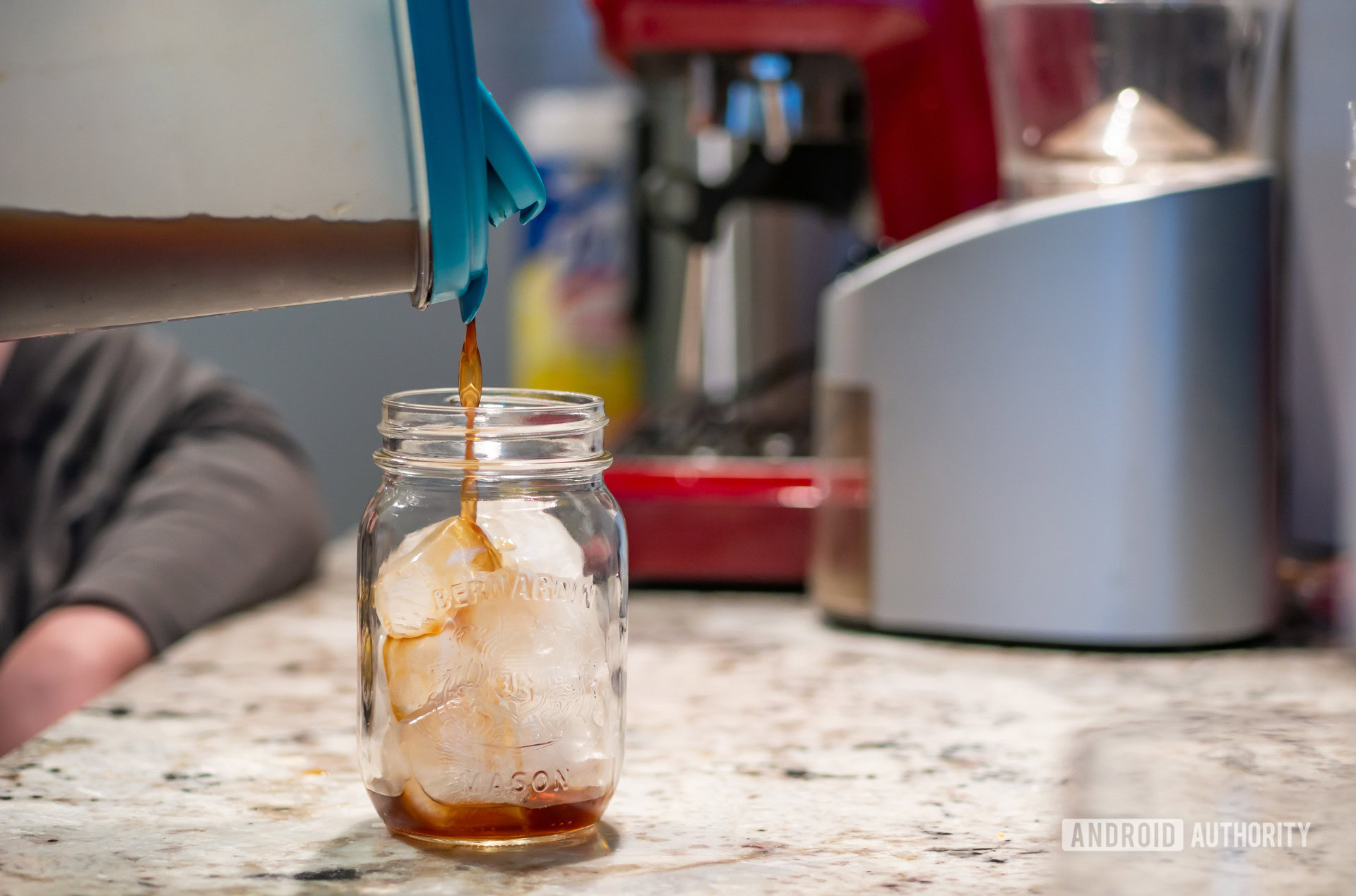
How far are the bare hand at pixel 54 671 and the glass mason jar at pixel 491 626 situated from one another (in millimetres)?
290

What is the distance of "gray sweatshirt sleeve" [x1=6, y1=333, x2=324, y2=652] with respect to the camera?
0.76 m

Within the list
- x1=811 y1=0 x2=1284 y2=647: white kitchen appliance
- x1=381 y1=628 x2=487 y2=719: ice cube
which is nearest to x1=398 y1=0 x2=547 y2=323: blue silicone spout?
x1=381 y1=628 x2=487 y2=719: ice cube

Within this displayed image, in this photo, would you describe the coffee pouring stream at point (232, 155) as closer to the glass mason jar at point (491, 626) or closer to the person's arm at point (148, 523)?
the glass mason jar at point (491, 626)

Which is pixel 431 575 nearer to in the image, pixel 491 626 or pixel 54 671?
pixel 491 626

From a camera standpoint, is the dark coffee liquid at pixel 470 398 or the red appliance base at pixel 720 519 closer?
the dark coffee liquid at pixel 470 398

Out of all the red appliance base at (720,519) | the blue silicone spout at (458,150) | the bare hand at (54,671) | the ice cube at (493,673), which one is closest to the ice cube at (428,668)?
the ice cube at (493,673)

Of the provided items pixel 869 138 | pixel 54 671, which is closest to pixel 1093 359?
pixel 869 138

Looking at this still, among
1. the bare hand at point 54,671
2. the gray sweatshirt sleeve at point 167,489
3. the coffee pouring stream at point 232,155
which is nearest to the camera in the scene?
the coffee pouring stream at point 232,155

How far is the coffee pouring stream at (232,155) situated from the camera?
365 millimetres

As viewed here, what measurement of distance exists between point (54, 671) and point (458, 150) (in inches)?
16.1

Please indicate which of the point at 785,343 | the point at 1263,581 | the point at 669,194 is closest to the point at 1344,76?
the point at 1263,581

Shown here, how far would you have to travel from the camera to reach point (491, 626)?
0.41 meters

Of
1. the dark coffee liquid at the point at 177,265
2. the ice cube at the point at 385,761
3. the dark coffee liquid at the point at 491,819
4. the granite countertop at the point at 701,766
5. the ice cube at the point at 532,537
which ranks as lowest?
the granite countertop at the point at 701,766

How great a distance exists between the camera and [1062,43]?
2.30 feet
